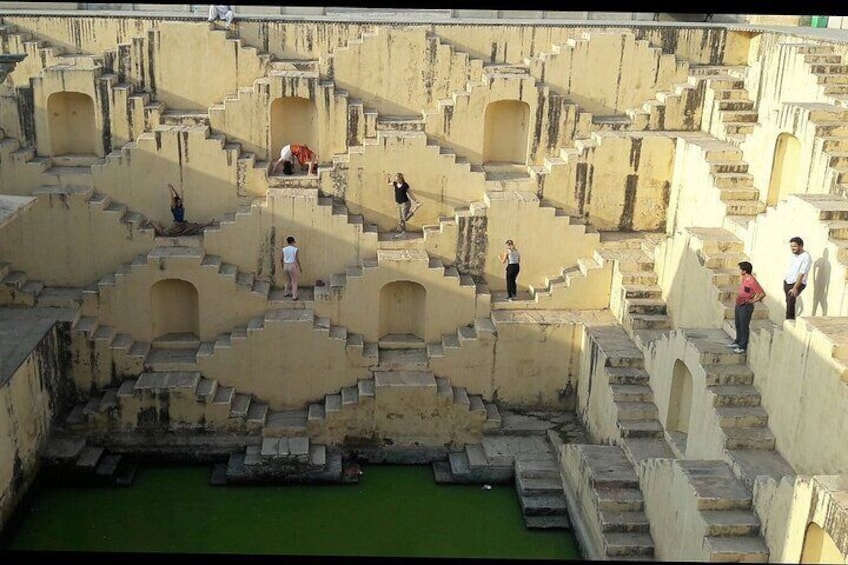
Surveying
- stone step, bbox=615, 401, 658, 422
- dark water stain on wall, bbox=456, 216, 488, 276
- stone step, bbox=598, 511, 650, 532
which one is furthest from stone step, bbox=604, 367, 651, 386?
dark water stain on wall, bbox=456, 216, 488, 276

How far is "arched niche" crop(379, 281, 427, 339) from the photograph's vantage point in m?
15.0

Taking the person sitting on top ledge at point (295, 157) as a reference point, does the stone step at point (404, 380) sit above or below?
below

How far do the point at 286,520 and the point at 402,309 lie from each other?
162 inches

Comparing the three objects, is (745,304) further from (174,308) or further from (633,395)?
(174,308)

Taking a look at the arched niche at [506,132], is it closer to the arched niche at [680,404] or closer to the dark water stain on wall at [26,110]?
the arched niche at [680,404]

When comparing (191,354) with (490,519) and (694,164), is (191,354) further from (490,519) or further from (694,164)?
(694,164)

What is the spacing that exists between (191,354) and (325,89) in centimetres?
495

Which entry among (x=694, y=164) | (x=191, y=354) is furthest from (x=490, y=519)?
(x=694, y=164)

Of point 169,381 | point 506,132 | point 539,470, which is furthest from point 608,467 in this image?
point 506,132

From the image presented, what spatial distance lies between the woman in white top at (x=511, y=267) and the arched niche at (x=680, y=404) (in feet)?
11.4

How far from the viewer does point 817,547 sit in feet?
26.5

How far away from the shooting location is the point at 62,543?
1175cm

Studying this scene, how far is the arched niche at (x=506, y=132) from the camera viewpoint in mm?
16516

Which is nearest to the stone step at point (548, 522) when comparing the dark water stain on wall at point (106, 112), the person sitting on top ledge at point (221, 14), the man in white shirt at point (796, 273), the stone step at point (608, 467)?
the stone step at point (608, 467)
